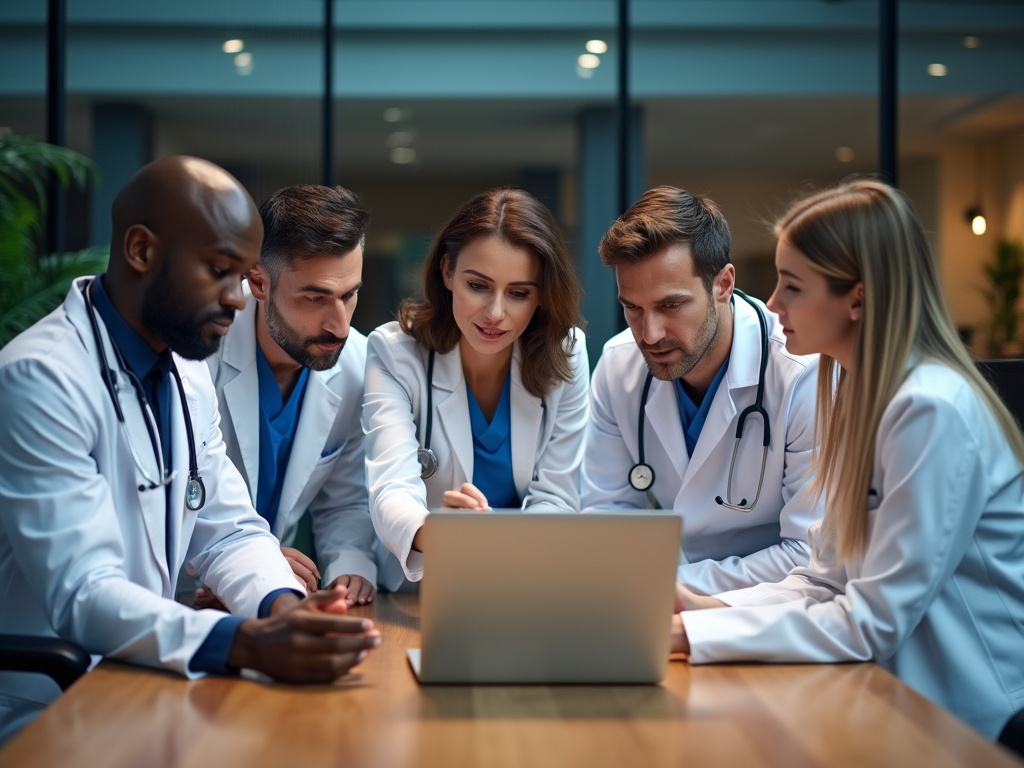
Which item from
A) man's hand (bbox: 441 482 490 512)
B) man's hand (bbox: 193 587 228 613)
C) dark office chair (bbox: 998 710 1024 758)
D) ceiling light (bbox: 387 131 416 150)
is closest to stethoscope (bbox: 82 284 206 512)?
man's hand (bbox: 193 587 228 613)

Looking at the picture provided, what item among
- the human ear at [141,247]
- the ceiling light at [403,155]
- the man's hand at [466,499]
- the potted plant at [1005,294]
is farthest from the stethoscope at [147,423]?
the potted plant at [1005,294]

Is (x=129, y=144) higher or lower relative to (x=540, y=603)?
higher

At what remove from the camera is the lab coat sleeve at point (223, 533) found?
1735 millimetres

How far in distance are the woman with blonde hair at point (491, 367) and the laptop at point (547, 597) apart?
2.86 feet

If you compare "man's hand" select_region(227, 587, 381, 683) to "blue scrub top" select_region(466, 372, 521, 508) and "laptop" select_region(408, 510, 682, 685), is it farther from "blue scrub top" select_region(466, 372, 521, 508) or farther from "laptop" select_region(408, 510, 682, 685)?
"blue scrub top" select_region(466, 372, 521, 508)

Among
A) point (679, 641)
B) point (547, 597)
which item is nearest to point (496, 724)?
point (547, 597)

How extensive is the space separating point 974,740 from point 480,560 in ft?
2.01

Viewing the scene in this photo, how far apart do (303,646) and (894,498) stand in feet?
2.87

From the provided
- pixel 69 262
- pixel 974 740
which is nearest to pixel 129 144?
pixel 69 262

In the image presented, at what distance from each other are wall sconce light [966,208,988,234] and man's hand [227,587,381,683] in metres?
8.10

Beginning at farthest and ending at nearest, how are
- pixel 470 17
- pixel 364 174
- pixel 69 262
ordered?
pixel 364 174 < pixel 470 17 < pixel 69 262

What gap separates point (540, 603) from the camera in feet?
4.33

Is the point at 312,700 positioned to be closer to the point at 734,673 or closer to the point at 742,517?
the point at 734,673

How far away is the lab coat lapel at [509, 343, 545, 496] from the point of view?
2.34 meters
